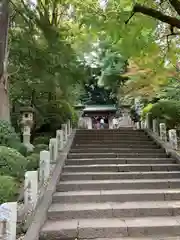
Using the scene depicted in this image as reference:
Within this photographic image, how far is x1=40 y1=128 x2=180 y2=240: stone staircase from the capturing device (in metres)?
4.84

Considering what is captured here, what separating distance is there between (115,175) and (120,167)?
553 millimetres

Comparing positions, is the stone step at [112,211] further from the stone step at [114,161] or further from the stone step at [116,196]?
the stone step at [114,161]

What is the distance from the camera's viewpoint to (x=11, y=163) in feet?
20.6

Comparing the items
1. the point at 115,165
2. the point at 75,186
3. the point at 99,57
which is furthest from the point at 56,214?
the point at 99,57

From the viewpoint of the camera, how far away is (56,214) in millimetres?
5445

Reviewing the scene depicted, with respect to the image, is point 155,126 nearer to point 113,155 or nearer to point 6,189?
point 113,155

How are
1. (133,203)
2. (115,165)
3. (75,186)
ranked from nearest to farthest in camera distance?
1. (133,203)
2. (75,186)
3. (115,165)

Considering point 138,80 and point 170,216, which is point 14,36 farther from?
point 170,216

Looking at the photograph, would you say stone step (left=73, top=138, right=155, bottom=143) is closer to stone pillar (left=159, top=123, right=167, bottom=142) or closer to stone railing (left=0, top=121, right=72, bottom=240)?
stone pillar (left=159, top=123, right=167, bottom=142)

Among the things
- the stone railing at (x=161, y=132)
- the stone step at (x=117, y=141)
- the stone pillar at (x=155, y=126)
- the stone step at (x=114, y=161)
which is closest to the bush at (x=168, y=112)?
the stone pillar at (x=155, y=126)

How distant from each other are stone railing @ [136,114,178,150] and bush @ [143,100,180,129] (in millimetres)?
291

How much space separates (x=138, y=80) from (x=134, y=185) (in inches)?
253

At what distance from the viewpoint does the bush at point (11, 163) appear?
6152 millimetres

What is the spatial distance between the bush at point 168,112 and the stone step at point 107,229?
7321mm
